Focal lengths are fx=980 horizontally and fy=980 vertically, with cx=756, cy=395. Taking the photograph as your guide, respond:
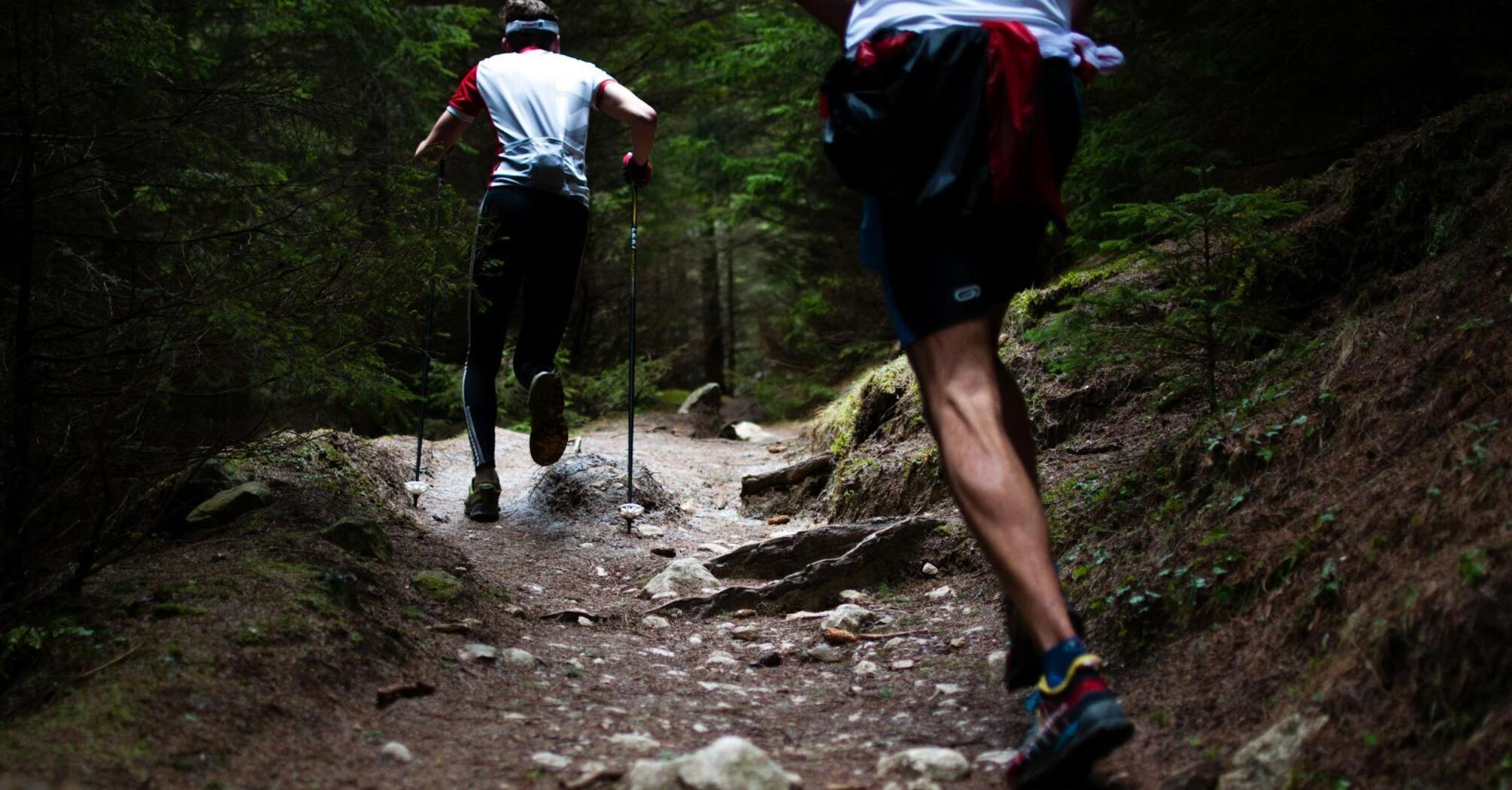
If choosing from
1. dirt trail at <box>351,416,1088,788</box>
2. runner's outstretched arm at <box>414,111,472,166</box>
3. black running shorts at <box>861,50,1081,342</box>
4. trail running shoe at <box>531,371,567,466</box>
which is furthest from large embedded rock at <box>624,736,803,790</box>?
runner's outstretched arm at <box>414,111,472,166</box>

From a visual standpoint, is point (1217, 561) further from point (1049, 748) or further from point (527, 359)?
point (527, 359)

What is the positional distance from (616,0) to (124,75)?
11.1 metres

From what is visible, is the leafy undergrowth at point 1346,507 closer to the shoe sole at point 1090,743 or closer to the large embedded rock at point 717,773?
the shoe sole at point 1090,743

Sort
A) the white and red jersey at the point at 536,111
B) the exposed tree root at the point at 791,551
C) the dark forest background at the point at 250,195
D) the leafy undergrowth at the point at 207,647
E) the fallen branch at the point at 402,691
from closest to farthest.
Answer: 1. the leafy undergrowth at the point at 207,647
2. the fallen branch at the point at 402,691
3. the dark forest background at the point at 250,195
4. the exposed tree root at the point at 791,551
5. the white and red jersey at the point at 536,111

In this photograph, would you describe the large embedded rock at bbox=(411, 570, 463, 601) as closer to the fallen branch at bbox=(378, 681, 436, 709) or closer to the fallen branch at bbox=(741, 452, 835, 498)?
the fallen branch at bbox=(378, 681, 436, 709)

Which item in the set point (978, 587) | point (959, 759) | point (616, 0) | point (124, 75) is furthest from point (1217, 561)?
point (616, 0)

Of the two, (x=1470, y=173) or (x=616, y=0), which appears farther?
(x=616, y=0)

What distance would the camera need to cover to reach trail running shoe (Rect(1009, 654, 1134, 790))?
1.78 meters

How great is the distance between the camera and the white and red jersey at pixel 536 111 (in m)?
5.05

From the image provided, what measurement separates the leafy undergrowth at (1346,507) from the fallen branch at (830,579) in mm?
700

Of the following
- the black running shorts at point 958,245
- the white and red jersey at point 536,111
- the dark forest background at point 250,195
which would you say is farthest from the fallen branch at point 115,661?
the white and red jersey at point 536,111

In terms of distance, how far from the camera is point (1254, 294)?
164 inches

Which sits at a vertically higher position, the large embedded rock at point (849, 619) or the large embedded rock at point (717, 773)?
the large embedded rock at point (717, 773)

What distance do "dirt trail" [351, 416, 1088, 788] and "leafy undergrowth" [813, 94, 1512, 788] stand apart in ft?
1.52
